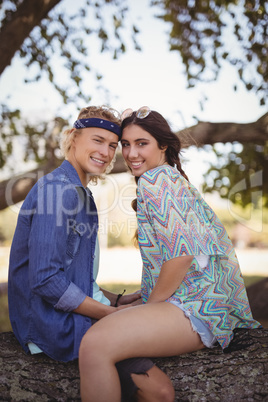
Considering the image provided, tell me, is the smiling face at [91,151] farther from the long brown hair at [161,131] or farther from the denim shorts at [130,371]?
the denim shorts at [130,371]

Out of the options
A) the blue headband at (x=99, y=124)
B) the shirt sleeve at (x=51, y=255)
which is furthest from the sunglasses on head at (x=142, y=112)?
the shirt sleeve at (x=51, y=255)

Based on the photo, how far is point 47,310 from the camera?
6.77ft

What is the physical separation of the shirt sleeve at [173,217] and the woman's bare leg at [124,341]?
303mm

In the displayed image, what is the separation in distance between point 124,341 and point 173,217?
2.15 feet

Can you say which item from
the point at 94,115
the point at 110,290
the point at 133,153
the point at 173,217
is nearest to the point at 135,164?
the point at 133,153

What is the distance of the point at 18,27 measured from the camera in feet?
14.1

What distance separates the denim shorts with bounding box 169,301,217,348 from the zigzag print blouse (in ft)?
0.06

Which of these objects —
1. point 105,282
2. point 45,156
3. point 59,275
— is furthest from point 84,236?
point 105,282

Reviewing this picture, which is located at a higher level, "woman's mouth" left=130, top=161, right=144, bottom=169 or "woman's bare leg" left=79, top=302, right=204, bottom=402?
"woman's mouth" left=130, top=161, right=144, bottom=169

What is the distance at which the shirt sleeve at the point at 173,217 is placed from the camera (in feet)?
6.62

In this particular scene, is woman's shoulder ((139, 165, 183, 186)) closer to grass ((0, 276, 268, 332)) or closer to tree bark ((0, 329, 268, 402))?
tree bark ((0, 329, 268, 402))

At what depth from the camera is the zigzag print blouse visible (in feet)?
6.64

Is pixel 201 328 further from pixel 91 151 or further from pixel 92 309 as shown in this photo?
pixel 91 151

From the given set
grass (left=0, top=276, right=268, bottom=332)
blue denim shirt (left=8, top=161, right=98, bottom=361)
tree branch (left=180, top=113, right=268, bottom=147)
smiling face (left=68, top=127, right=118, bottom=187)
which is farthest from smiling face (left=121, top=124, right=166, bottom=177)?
grass (left=0, top=276, right=268, bottom=332)
